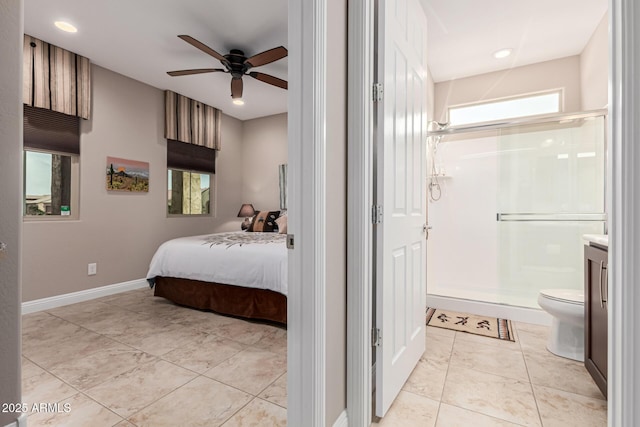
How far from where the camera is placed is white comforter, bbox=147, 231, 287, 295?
8.66ft

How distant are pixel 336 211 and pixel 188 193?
4.16m

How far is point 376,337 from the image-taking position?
1455mm

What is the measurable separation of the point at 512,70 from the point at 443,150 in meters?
1.15

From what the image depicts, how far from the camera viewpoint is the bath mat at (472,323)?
8.30 ft

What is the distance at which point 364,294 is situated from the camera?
4.50ft

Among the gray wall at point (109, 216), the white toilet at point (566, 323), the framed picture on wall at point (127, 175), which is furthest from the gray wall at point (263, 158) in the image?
the white toilet at point (566, 323)

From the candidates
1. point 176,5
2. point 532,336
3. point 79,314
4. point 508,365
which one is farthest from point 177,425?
point 176,5

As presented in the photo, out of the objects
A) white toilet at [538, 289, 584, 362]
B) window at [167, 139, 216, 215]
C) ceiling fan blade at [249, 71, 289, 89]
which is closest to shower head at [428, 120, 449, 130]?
ceiling fan blade at [249, 71, 289, 89]

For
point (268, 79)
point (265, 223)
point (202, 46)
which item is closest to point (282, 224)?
point (265, 223)

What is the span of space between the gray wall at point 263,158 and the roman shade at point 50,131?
8.71ft

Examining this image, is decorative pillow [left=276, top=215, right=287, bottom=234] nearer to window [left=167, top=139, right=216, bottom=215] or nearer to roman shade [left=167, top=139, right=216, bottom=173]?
window [left=167, top=139, right=216, bottom=215]

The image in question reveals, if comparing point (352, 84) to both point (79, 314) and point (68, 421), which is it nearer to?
point (68, 421)

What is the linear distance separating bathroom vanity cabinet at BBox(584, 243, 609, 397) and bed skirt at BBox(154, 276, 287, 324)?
2.08m
